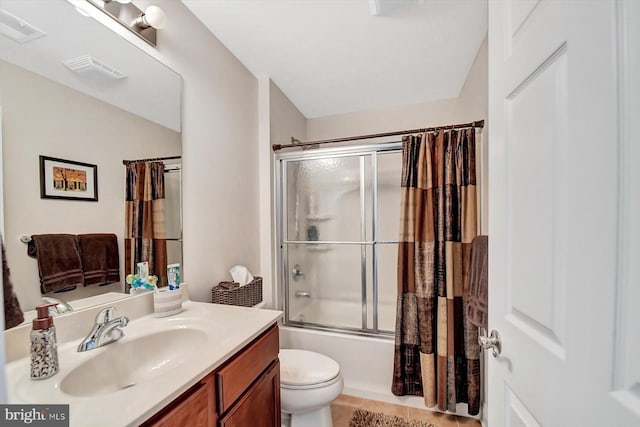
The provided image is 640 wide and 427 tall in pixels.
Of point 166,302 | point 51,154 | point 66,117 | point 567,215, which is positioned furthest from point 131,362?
point 567,215

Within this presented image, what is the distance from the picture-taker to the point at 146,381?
71 cm

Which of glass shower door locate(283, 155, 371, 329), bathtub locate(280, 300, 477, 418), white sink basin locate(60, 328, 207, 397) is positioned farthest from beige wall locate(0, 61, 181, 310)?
bathtub locate(280, 300, 477, 418)

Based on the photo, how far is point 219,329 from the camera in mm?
1019

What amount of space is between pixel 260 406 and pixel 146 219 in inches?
37.3

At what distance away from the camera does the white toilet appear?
1344 mm

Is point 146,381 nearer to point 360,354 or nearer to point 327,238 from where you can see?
point 360,354

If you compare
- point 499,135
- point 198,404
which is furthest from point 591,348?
point 198,404

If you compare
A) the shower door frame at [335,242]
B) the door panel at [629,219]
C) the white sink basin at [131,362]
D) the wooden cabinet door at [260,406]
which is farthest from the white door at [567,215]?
the shower door frame at [335,242]

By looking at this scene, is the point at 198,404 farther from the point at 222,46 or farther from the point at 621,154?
the point at 222,46

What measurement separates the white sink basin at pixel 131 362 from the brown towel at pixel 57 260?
0.27m

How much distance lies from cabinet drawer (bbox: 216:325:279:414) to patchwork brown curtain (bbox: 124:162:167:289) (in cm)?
59

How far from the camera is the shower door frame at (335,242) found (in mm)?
2090

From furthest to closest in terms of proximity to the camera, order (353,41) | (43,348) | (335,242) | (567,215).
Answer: (335,242) < (353,41) < (43,348) < (567,215)

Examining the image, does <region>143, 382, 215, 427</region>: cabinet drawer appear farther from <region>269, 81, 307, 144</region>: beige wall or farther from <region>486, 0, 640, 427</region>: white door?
<region>269, 81, 307, 144</region>: beige wall
